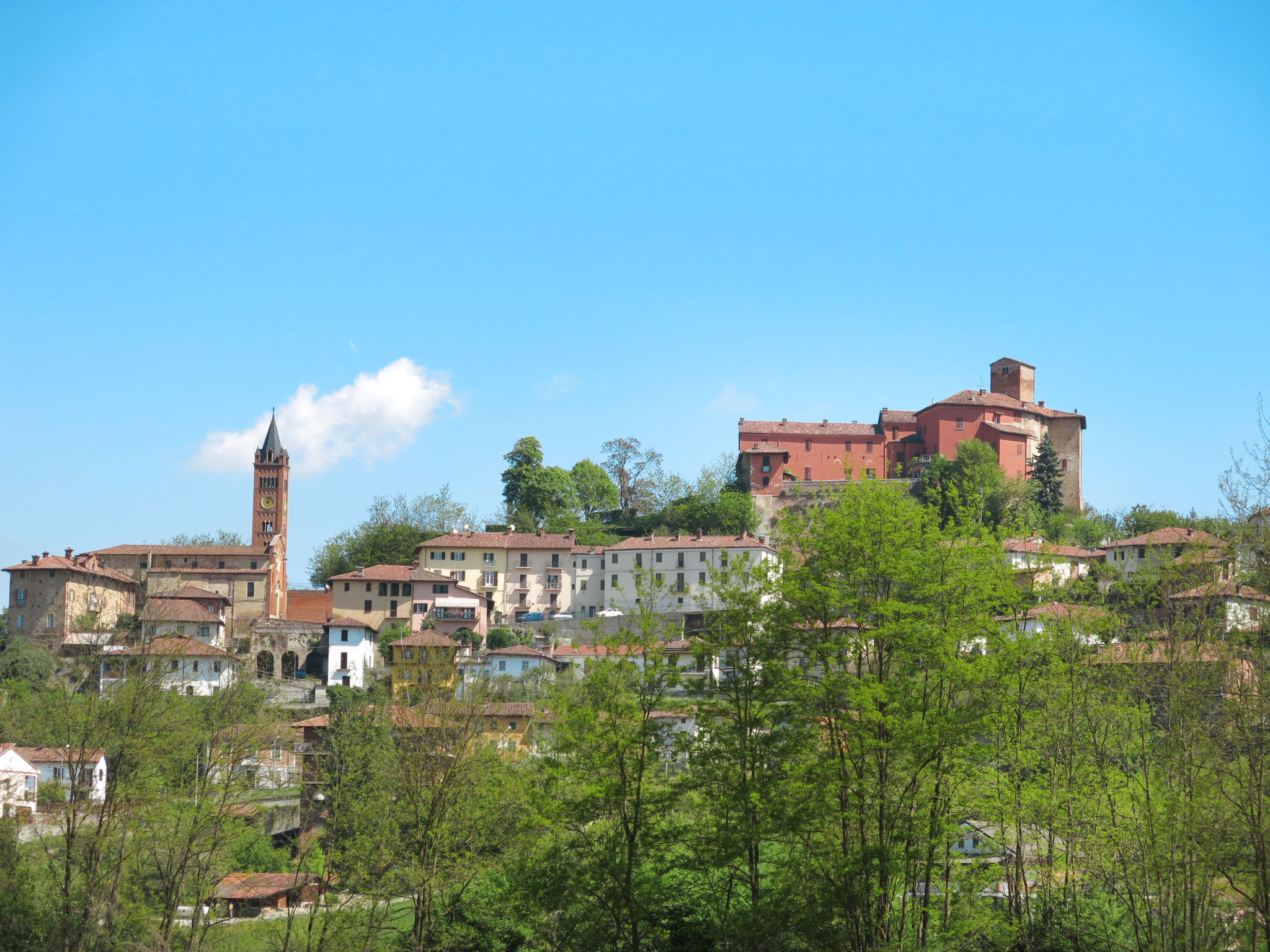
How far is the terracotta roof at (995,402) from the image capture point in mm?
99688

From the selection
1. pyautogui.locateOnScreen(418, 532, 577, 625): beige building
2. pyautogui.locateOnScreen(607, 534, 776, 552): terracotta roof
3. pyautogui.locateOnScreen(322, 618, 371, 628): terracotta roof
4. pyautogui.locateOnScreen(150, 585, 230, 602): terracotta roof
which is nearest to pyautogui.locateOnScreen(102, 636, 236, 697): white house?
pyautogui.locateOnScreen(322, 618, 371, 628): terracotta roof

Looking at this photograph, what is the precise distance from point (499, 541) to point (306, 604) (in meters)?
15.2

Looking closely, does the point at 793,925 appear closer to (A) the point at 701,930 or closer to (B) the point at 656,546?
(A) the point at 701,930

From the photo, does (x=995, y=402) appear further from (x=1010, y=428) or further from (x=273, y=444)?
(x=273, y=444)

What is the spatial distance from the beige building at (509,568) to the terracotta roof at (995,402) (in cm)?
3660

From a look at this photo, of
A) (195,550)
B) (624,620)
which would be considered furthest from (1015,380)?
(195,550)

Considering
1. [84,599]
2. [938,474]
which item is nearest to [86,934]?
[84,599]

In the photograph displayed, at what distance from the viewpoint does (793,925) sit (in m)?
24.4

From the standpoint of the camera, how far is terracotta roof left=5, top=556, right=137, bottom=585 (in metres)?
76.9

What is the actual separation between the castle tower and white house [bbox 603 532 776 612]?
3474 cm

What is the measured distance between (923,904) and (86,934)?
65.2ft

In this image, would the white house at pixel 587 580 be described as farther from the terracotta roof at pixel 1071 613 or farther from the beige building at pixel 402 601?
the terracotta roof at pixel 1071 613

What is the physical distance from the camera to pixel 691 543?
83.8 meters

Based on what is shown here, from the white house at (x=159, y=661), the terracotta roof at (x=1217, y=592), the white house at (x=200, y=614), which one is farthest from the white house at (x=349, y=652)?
the terracotta roof at (x=1217, y=592)
